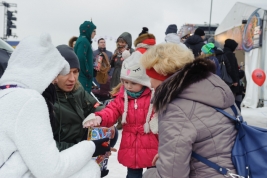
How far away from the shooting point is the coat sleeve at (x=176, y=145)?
1510mm

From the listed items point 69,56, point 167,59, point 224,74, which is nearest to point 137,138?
point 69,56

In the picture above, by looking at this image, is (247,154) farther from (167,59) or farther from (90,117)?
(90,117)

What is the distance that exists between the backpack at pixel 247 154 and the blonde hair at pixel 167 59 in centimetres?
34

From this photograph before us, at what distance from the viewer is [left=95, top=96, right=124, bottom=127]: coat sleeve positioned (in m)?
2.51

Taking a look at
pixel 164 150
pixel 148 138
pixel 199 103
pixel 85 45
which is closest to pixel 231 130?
pixel 199 103

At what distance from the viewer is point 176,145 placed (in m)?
1.51

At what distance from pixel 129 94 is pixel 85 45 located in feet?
9.30

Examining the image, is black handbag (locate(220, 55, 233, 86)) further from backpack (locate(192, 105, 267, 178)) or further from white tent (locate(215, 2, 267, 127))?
backpack (locate(192, 105, 267, 178))

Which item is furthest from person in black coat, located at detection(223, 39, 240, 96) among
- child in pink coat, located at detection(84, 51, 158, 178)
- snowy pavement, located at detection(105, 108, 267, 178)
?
child in pink coat, located at detection(84, 51, 158, 178)

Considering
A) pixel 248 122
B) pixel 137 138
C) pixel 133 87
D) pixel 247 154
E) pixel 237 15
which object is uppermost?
pixel 237 15

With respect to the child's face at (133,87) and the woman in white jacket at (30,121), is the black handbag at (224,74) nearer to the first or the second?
the child's face at (133,87)

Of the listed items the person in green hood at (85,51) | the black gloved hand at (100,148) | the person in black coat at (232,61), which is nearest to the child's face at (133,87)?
the black gloved hand at (100,148)

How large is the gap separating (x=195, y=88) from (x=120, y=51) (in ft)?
15.3

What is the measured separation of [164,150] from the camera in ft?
5.14
